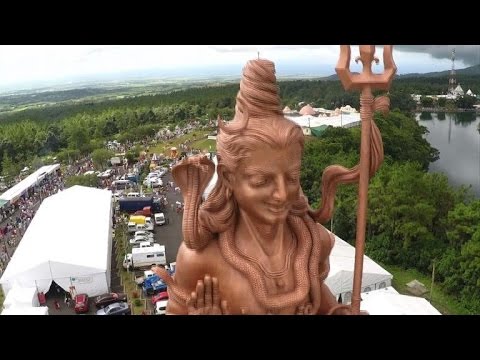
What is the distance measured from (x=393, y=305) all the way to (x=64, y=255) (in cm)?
909

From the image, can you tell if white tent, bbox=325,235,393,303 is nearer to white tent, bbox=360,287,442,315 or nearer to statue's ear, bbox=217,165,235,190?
white tent, bbox=360,287,442,315

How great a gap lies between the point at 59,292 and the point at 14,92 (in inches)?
4218

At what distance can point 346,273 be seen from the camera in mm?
13109

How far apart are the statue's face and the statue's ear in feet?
0.16

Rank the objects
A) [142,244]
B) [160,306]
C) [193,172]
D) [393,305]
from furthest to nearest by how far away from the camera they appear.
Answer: [142,244] < [160,306] < [393,305] < [193,172]

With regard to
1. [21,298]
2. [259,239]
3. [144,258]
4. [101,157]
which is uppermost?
[259,239]

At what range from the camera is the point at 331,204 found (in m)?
5.59

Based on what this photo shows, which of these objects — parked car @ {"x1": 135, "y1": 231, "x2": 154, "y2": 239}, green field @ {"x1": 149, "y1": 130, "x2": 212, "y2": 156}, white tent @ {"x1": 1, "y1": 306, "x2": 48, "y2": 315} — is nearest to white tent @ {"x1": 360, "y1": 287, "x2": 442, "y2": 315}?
white tent @ {"x1": 1, "y1": 306, "x2": 48, "y2": 315}

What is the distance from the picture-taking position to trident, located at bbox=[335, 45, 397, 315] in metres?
4.48

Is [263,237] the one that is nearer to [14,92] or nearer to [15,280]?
[15,280]

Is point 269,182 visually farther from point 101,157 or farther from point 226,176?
point 101,157

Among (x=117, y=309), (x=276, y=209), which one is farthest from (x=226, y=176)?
(x=117, y=309)

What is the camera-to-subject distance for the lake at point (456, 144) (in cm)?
3198

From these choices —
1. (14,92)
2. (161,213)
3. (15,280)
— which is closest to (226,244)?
(15,280)
